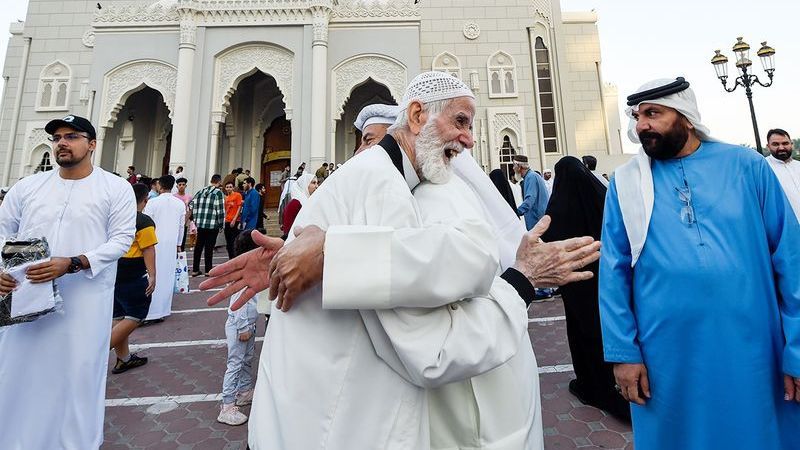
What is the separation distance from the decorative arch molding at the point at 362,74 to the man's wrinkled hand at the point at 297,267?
13.1 metres

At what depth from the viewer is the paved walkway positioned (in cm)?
243

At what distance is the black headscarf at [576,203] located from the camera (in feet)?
9.30

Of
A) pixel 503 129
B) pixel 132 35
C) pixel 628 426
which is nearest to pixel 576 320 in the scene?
pixel 628 426

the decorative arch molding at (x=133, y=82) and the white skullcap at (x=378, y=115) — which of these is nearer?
the white skullcap at (x=378, y=115)

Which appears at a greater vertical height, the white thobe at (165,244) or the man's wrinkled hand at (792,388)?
the white thobe at (165,244)

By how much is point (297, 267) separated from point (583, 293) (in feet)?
8.39

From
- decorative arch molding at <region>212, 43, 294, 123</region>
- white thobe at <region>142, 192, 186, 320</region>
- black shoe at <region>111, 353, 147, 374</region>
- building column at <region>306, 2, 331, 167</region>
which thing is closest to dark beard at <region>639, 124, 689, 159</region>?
black shoe at <region>111, 353, 147, 374</region>

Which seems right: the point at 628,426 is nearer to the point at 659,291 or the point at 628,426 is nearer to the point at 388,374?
the point at 659,291

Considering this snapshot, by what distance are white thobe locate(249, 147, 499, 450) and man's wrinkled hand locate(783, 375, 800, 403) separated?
139cm

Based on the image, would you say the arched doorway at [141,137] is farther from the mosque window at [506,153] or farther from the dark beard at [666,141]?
the dark beard at [666,141]

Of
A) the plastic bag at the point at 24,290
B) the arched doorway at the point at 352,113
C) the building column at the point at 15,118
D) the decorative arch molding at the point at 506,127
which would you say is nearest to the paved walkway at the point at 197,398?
the plastic bag at the point at 24,290

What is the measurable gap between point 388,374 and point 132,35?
55.6ft

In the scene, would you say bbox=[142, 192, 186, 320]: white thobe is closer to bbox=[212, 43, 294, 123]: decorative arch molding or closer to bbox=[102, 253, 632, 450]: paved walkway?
bbox=[102, 253, 632, 450]: paved walkway

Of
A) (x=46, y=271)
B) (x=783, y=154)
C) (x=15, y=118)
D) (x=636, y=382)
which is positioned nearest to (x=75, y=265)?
(x=46, y=271)
